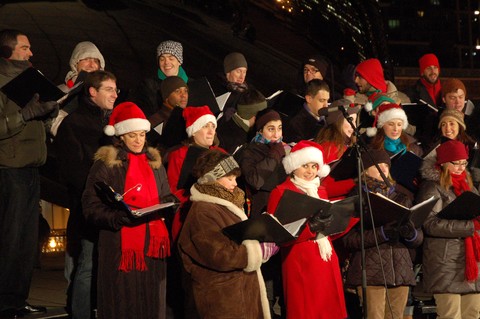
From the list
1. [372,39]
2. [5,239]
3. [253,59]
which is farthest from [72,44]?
[5,239]

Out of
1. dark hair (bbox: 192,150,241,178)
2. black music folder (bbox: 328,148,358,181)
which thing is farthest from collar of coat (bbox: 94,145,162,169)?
black music folder (bbox: 328,148,358,181)

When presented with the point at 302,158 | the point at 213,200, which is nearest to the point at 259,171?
the point at 302,158

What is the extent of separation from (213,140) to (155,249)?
4.36ft

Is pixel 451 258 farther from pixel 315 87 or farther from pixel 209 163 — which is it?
pixel 209 163

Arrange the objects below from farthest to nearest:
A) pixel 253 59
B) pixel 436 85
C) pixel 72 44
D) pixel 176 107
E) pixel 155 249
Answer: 1. pixel 253 59
2. pixel 72 44
3. pixel 436 85
4. pixel 176 107
5. pixel 155 249

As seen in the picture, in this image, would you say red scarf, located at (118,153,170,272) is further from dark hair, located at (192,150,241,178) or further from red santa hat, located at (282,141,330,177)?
red santa hat, located at (282,141,330,177)

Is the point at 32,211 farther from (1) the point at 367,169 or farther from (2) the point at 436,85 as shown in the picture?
(2) the point at 436,85

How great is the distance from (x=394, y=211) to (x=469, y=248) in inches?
43.3

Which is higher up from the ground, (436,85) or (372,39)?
(372,39)

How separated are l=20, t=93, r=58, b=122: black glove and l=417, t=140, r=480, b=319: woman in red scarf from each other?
2877 mm

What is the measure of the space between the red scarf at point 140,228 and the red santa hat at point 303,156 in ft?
3.25

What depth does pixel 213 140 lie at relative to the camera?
8508 mm

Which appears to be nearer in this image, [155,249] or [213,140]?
[155,249]

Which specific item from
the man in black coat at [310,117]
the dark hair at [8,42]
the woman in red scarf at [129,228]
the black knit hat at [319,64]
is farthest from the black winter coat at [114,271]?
the black knit hat at [319,64]
